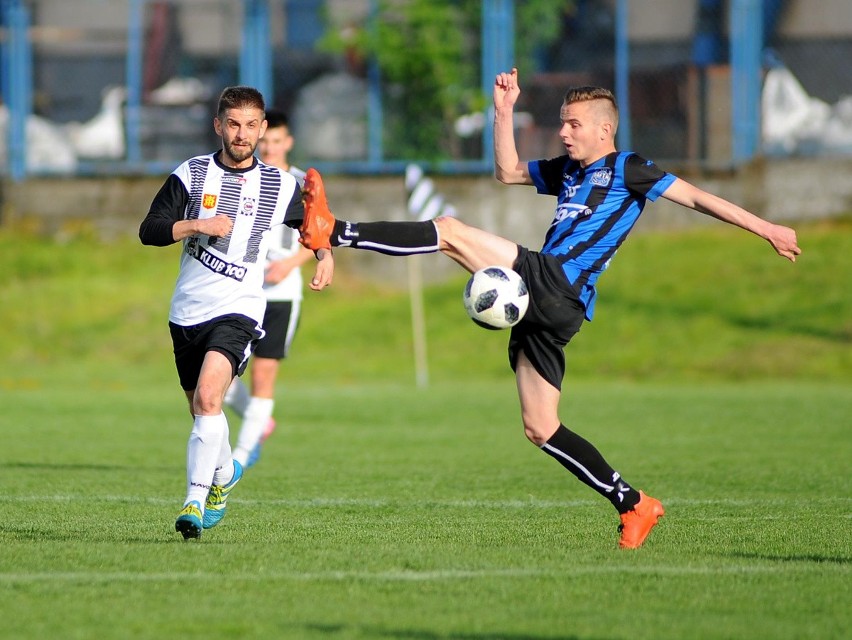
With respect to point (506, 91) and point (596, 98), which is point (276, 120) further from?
point (596, 98)

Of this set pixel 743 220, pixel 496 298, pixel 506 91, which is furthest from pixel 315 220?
pixel 743 220

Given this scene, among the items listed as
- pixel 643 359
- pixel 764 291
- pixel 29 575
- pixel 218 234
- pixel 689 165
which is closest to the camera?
pixel 29 575

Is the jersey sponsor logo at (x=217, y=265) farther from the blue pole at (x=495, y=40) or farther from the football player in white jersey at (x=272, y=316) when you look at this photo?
the blue pole at (x=495, y=40)

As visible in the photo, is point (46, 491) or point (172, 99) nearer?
point (46, 491)

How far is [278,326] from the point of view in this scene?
9.98 m

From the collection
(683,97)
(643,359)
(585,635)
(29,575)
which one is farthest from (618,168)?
(683,97)

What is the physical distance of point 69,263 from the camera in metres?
23.0

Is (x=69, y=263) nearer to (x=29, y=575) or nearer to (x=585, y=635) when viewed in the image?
(x=29, y=575)

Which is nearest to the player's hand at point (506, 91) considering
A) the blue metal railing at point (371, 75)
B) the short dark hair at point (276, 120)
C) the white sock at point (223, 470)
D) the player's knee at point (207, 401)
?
the player's knee at point (207, 401)

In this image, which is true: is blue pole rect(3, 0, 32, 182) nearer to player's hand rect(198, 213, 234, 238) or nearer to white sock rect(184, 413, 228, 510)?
white sock rect(184, 413, 228, 510)

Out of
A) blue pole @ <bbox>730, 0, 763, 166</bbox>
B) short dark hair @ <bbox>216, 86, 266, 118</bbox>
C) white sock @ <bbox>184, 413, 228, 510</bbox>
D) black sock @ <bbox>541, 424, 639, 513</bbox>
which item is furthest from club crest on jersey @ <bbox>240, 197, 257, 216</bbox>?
blue pole @ <bbox>730, 0, 763, 166</bbox>

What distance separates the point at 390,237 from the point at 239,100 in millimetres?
1030

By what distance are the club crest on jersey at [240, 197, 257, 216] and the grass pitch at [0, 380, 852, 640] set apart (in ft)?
5.20

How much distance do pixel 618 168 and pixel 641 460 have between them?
4372 mm
